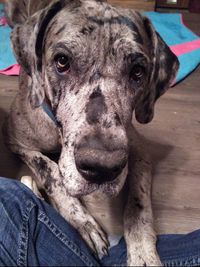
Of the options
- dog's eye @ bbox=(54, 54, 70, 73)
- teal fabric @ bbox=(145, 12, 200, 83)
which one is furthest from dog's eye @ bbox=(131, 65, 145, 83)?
teal fabric @ bbox=(145, 12, 200, 83)

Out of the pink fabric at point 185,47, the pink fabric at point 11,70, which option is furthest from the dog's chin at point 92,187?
the pink fabric at point 185,47

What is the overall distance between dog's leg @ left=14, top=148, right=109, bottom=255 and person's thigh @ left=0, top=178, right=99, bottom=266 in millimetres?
92

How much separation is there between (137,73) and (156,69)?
197 mm

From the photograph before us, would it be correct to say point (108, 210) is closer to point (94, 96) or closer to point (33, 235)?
point (33, 235)

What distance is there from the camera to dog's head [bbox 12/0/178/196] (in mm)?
1445

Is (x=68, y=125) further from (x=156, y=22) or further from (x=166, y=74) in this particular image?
(x=156, y=22)

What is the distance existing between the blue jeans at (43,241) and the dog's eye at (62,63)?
46 centimetres

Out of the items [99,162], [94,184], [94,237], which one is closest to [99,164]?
[99,162]

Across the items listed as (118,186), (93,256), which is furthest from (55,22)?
(93,256)

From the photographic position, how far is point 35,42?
1.73m

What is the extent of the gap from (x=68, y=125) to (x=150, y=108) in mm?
509

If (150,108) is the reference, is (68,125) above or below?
above

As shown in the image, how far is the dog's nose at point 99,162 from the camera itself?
1378mm

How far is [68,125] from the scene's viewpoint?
154 cm
